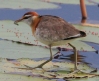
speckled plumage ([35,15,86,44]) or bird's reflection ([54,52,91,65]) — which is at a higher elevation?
speckled plumage ([35,15,86,44])

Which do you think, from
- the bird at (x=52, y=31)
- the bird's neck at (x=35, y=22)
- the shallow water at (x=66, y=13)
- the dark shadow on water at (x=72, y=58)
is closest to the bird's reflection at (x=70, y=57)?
the dark shadow on water at (x=72, y=58)

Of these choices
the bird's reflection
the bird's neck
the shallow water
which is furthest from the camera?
the shallow water

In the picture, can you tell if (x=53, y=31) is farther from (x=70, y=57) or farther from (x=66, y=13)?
(x=66, y=13)

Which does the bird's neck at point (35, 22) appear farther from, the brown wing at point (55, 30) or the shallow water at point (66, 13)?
the shallow water at point (66, 13)

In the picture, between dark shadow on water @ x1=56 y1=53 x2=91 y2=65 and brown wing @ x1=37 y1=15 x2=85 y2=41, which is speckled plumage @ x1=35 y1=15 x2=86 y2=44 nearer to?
brown wing @ x1=37 y1=15 x2=85 y2=41

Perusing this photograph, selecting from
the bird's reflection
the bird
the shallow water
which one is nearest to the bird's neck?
the bird

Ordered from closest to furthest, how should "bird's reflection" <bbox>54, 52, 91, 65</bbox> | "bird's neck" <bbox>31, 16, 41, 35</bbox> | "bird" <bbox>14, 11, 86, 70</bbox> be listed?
"bird" <bbox>14, 11, 86, 70</bbox> < "bird's neck" <bbox>31, 16, 41, 35</bbox> < "bird's reflection" <bbox>54, 52, 91, 65</bbox>

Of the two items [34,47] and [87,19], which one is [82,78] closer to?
[34,47]

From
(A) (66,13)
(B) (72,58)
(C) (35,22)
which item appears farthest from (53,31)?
(A) (66,13)

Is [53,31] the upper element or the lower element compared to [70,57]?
upper
